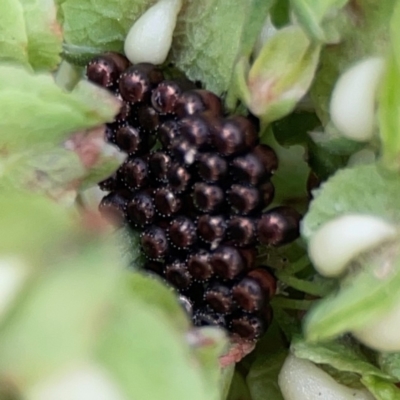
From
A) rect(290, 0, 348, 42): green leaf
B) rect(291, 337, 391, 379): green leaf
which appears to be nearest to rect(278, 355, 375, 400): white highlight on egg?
rect(291, 337, 391, 379): green leaf

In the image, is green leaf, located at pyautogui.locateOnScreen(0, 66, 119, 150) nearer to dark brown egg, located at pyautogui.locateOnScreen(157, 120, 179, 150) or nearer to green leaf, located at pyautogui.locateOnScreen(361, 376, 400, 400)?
dark brown egg, located at pyautogui.locateOnScreen(157, 120, 179, 150)

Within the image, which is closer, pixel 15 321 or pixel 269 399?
pixel 15 321

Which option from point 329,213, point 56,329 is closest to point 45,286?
point 56,329

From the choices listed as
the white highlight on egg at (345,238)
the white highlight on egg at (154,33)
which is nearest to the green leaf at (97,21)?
the white highlight on egg at (154,33)

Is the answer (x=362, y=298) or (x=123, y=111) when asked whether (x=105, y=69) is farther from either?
(x=362, y=298)

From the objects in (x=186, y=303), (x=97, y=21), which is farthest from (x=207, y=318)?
(x=97, y=21)

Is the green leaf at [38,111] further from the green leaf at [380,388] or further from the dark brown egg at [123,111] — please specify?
the green leaf at [380,388]

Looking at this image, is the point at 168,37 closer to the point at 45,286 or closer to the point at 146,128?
the point at 146,128
